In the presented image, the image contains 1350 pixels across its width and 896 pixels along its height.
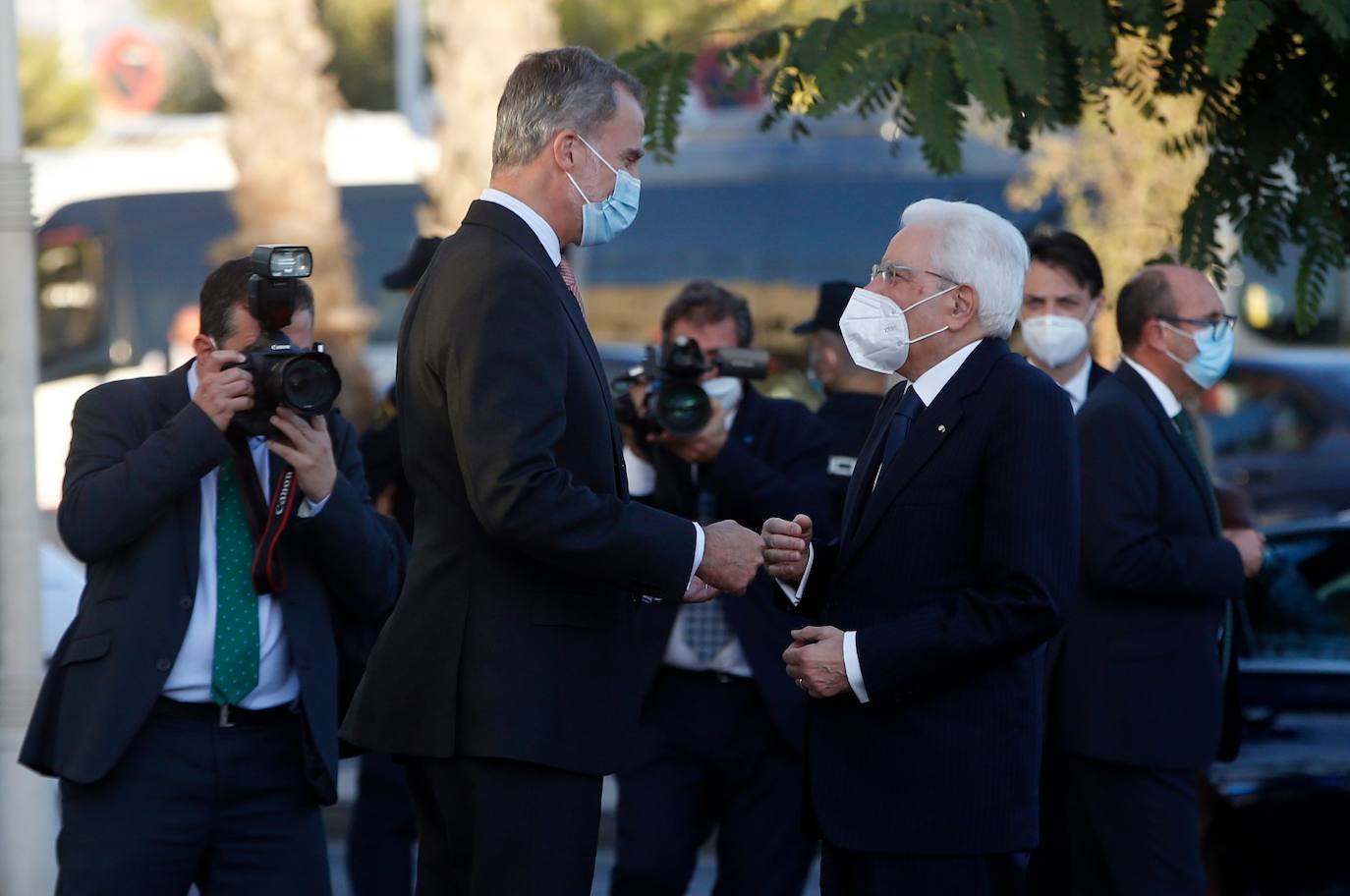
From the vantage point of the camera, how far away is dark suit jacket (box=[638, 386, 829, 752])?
490cm

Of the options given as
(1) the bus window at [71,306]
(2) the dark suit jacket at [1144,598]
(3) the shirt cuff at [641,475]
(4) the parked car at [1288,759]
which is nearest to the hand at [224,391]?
(3) the shirt cuff at [641,475]

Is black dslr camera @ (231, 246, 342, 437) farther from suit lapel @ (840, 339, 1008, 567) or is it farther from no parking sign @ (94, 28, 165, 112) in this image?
no parking sign @ (94, 28, 165, 112)

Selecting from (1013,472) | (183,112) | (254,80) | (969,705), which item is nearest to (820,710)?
(969,705)

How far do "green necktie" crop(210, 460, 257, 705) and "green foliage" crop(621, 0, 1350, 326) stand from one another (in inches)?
69.2

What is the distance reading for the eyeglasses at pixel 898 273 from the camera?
358cm

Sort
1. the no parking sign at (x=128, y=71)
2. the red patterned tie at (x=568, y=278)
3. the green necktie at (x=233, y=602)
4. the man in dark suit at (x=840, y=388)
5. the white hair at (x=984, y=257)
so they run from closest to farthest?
the red patterned tie at (x=568, y=278) → the white hair at (x=984, y=257) → the green necktie at (x=233, y=602) → the man in dark suit at (x=840, y=388) → the no parking sign at (x=128, y=71)

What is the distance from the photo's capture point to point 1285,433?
14477mm

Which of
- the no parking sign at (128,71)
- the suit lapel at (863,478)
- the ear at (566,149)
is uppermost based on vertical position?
the no parking sign at (128,71)

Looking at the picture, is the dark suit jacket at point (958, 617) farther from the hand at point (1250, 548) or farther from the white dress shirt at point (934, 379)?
the hand at point (1250, 548)

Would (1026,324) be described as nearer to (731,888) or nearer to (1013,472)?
(731,888)

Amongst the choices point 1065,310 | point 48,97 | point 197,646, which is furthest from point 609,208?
point 48,97

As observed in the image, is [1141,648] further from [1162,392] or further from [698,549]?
[698,549]

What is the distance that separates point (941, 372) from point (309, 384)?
131cm

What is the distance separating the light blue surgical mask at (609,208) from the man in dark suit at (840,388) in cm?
187
